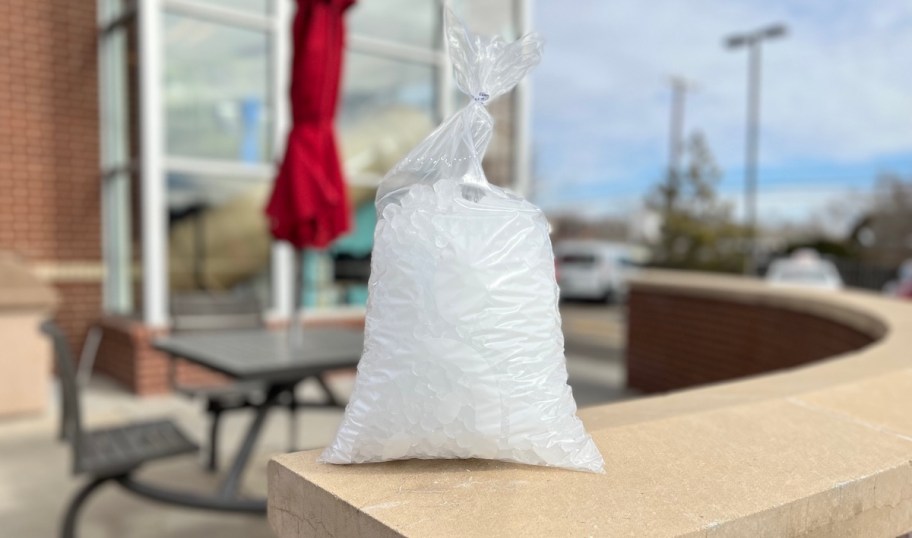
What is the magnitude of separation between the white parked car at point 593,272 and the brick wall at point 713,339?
1366cm

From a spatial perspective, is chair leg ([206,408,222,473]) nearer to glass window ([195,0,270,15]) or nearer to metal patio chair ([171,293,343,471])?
metal patio chair ([171,293,343,471])

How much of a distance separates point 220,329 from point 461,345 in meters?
3.77

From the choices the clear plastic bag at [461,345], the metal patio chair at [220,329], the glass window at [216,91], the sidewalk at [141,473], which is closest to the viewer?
the clear plastic bag at [461,345]

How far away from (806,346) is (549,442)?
3837 millimetres

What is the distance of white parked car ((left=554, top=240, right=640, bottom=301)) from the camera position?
68.0 ft

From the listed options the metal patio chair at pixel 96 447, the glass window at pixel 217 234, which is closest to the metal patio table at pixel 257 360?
the metal patio chair at pixel 96 447

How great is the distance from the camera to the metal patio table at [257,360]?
9.62 feet

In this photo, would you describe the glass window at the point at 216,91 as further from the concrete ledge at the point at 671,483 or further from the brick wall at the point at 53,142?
the concrete ledge at the point at 671,483

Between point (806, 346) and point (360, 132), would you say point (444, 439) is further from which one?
point (360, 132)

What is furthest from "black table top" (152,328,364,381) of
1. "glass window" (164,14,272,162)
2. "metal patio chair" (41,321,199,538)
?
"glass window" (164,14,272,162)

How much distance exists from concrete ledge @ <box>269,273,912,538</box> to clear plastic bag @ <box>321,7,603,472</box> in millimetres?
48

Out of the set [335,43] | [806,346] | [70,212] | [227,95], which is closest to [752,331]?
[806,346]

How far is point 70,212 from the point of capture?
22.3 ft

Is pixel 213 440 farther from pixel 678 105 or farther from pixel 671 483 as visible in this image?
pixel 678 105
